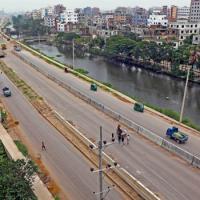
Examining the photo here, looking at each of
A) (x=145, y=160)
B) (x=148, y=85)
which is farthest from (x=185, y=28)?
(x=145, y=160)

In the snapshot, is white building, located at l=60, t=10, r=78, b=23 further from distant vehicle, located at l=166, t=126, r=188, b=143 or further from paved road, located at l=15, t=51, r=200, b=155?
distant vehicle, located at l=166, t=126, r=188, b=143

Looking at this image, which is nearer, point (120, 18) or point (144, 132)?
point (144, 132)

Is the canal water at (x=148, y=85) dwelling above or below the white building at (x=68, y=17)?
below

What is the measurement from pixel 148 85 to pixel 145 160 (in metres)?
35.3

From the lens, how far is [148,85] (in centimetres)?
5762

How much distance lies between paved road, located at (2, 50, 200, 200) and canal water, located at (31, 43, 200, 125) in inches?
570

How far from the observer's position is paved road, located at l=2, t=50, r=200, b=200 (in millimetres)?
19984

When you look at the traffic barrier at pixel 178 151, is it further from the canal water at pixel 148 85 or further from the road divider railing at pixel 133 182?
the canal water at pixel 148 85

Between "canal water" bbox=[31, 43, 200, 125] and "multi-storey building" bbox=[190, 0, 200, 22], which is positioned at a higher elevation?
"multi-storey building" bbox=[190, 0, 200, 22]

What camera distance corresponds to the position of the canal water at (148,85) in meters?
46.8

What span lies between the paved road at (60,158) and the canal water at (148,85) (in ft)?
64.5

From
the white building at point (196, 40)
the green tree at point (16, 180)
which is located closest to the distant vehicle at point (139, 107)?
the green tree at point (16, 180)

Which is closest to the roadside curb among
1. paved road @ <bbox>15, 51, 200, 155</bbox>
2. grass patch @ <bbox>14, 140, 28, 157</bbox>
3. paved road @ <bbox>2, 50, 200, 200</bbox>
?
grass patch @ <bbox>14, 140, 28, 157</bbox>

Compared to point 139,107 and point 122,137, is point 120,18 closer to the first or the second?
point 139,107
